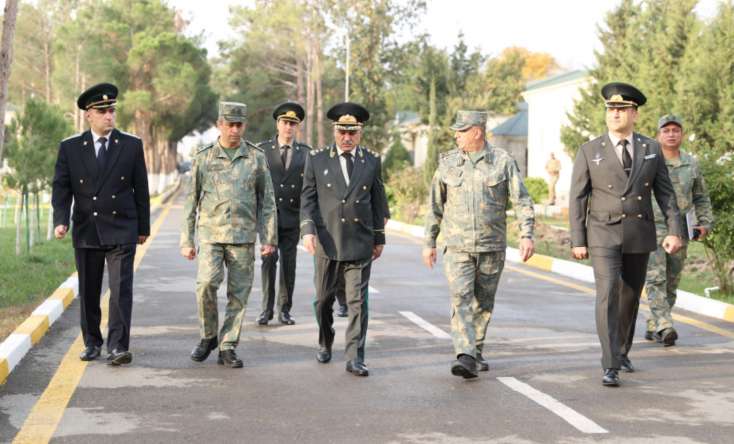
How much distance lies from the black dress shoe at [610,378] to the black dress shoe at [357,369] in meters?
1.64

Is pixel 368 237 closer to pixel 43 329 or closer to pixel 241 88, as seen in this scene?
pixel 43 329

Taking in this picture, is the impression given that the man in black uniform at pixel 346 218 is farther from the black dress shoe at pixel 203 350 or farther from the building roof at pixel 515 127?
the building roof at pixel 515 127

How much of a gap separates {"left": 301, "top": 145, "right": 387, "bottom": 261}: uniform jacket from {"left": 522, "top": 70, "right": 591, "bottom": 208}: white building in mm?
34002

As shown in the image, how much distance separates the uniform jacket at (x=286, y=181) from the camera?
10.7 meters

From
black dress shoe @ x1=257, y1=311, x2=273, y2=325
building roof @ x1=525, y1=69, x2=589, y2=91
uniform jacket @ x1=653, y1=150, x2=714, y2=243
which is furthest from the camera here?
building roof @ x1=525, y1=69, x2=589, y2=91

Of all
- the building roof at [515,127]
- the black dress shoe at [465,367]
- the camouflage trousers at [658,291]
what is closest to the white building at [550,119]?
the building roof at [515,127]

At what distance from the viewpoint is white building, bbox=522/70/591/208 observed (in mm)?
43281

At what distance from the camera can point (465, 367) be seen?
766 centimetres

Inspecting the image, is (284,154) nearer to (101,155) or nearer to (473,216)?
(101,155)

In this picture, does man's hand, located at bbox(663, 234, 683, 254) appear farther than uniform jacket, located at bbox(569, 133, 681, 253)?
Yes

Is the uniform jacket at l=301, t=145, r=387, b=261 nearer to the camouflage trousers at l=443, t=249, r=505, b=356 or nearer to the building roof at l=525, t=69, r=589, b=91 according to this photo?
the camouflage trousers at l=443, t=249, r=505, b=356

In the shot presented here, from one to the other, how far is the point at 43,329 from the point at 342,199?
3267mm

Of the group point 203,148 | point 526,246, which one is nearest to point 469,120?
point 526,246

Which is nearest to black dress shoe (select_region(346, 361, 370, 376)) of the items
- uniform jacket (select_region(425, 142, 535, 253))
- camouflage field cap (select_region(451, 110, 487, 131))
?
uniform jacket (select_region(425, 142, 535, 253))
